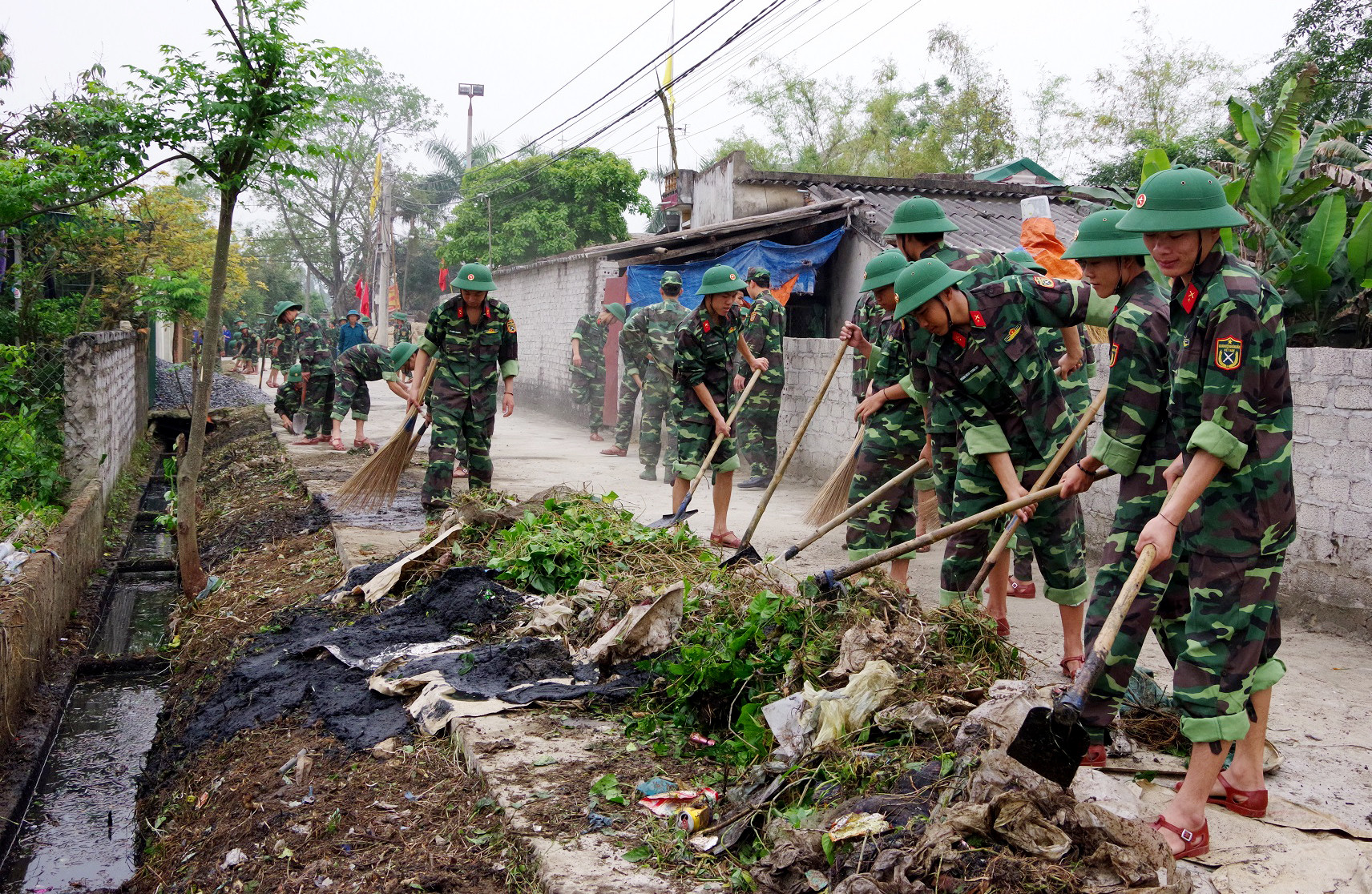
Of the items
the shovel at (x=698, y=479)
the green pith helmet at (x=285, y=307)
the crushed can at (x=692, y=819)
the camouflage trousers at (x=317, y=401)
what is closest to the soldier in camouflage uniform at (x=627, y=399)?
the camouflage trousers at (x=317, y=401)

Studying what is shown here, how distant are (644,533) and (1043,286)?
2433 millimetres

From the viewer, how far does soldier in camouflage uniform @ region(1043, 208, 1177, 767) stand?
3.16m

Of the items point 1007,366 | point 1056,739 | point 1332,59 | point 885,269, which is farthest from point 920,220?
point 1332,59

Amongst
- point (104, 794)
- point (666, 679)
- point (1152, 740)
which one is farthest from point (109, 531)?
point (1152, 740)

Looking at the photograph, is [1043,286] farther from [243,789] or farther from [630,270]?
[630,270]

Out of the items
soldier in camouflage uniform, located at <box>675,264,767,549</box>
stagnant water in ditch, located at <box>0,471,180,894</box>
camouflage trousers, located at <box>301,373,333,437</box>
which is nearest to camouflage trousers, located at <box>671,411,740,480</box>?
soldier in camouflage uniform, located at <box>675,264,767,549</box>

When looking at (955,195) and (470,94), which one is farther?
(470,94)

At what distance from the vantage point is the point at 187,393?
20.1 meters

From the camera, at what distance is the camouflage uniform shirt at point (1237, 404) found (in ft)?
8.91

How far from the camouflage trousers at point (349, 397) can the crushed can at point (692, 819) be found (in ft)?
30.8

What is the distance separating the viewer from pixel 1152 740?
360cm

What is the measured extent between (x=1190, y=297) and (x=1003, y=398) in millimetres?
1379

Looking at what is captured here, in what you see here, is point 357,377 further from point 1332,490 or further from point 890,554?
point 1332,490

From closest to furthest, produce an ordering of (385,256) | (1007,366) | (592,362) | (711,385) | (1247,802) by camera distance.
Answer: (1247,802) < (1007,366) < (711,385) < (592,362) < (385,256)
